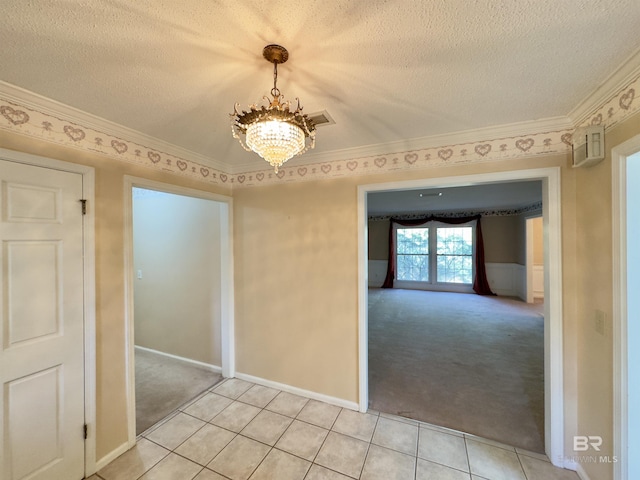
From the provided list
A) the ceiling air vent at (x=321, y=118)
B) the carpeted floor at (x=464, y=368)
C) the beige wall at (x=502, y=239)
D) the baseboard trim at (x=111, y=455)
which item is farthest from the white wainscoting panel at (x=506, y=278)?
the baseboard trim at (x=111, y=455)

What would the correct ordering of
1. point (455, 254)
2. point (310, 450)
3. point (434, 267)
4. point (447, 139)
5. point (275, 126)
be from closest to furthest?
point (275, 126)
point (310, 450)
point (447, 139)
point (455, 254)
point (434, 267)

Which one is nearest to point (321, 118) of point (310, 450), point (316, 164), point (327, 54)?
point (327, 54)

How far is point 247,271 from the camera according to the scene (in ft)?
9.21

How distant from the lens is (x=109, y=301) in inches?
72.2

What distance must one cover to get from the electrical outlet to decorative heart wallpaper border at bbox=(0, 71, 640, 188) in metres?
1.07

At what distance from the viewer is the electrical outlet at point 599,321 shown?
147cm

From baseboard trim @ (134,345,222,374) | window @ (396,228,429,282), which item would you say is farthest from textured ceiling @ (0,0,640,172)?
window @ (396,228,429,282)

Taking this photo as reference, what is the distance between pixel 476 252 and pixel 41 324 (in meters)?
8.34

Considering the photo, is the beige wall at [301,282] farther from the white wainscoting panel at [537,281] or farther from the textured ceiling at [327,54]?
the white wainscoting panel at [537,281]

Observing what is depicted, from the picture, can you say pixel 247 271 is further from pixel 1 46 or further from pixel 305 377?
pixel 1 46

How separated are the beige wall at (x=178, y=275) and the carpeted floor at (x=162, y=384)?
0.43 feet

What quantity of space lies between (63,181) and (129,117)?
58 centimetres

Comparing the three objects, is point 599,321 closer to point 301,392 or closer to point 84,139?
point 301,392

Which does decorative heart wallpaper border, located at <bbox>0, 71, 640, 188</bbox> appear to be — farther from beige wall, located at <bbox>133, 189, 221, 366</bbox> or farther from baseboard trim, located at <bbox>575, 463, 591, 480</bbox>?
baseboard trim, located at <bbox>575, 463, 591, 480</bbox>
